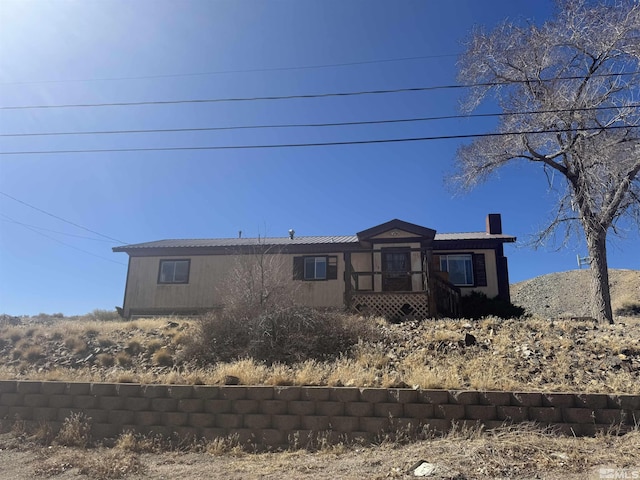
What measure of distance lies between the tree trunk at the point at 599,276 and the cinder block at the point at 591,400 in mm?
10961

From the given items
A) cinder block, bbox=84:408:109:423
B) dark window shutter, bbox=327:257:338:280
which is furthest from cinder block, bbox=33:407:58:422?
dark window shutter, bbox=327:257:338:280

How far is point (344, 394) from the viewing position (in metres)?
6.93

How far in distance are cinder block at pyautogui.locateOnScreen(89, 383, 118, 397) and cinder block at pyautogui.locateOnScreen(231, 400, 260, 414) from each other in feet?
6.51

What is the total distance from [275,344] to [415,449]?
5131 millimetres

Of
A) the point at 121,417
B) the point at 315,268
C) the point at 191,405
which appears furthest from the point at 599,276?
the point at 121,417

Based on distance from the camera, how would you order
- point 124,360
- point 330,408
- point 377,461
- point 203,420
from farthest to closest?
point 124,360, point 203,420, point 330,408, point 377,461

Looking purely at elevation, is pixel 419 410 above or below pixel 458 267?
below

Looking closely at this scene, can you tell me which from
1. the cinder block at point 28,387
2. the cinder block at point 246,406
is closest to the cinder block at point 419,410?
the cinder block at point 246,406

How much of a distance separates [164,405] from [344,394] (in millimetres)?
2786

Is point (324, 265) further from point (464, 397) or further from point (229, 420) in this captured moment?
point (464, 397)

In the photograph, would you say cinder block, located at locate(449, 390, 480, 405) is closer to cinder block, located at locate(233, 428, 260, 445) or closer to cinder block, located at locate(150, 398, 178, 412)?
A: cinder block, located at locate(233, 428, 260, 445)

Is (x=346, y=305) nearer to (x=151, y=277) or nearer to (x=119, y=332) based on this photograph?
(x=119, y=332)

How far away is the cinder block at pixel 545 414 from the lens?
6.49 meters

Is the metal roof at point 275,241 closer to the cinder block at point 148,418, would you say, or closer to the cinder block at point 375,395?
the cinder block at point 148,418
